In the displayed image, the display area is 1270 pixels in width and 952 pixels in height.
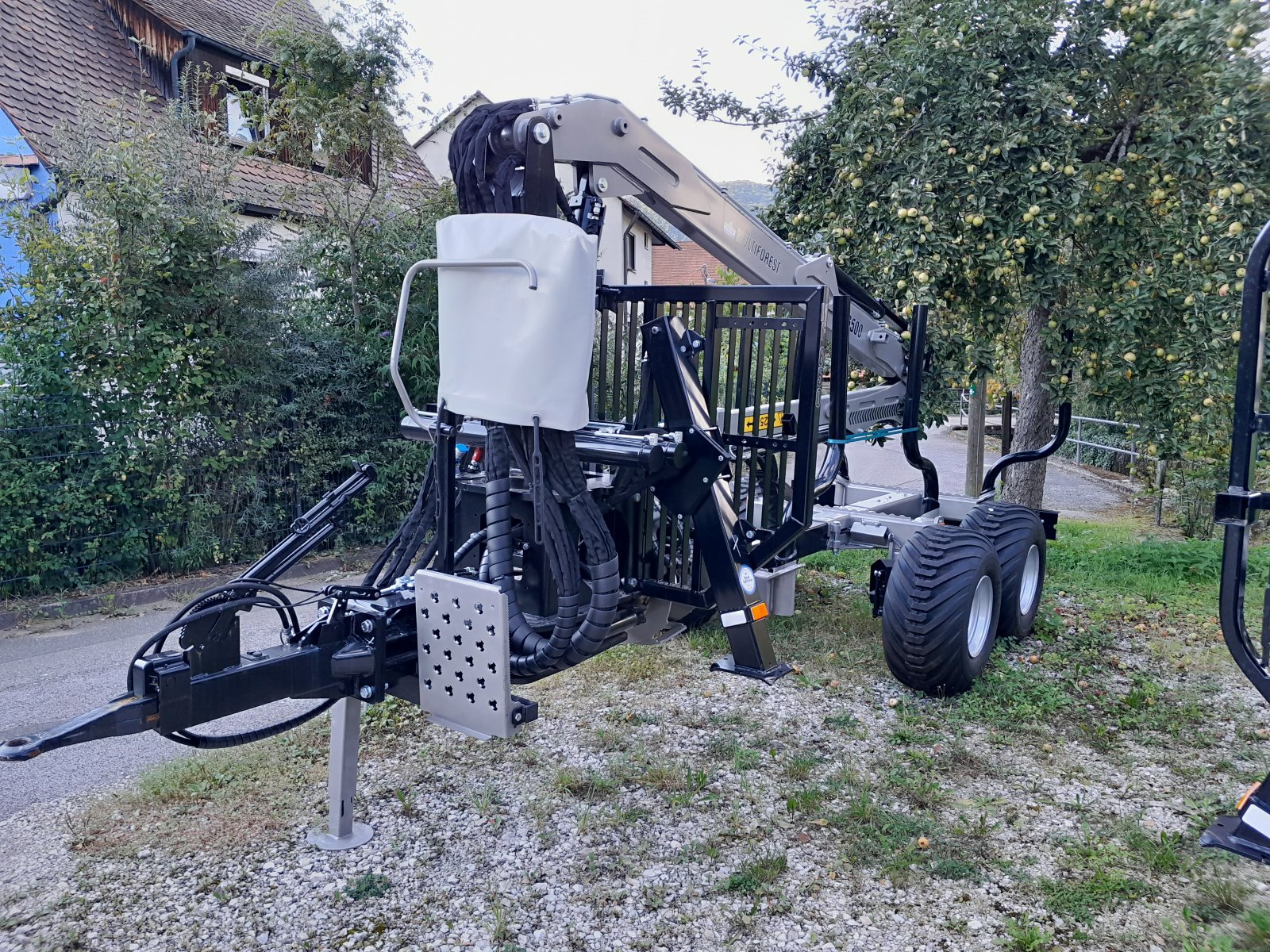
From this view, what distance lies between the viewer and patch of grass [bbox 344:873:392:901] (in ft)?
11.9

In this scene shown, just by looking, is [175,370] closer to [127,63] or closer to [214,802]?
[214,802]

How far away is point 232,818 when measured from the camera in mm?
4168

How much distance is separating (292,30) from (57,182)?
2.58 metres

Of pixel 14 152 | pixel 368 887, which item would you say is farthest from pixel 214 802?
pixel 14 152

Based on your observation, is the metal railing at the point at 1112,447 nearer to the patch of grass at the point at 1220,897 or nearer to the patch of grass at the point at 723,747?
the patch of grass at the point at 723,747

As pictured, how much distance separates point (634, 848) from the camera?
Result: 3984 mm

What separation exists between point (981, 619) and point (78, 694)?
17.0 ft

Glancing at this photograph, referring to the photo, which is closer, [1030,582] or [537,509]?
[537,509]

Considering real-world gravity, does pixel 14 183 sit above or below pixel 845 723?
above

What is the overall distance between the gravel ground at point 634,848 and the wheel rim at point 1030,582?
4.89 ft

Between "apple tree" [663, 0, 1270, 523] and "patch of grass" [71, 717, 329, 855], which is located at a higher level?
"apple tree" [663, 0, 1270, 523]

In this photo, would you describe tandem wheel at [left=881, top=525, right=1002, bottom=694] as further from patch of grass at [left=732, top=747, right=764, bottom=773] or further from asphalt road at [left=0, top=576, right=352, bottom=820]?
asphalt road at [left=0, top=576, right=352, bottom=820]

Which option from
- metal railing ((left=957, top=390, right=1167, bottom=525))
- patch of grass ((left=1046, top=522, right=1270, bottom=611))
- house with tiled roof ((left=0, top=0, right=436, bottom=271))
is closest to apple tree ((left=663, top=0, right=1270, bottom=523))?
metal railing ((left=957, top=390, right=1167, bottom=525))

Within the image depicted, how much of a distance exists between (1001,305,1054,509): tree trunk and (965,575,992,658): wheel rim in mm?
3523
